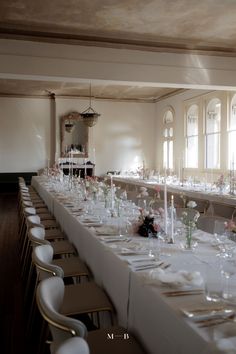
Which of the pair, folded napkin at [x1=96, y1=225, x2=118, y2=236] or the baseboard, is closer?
folded napkin at [x1=96, y1=225, x2=118, y2=236]

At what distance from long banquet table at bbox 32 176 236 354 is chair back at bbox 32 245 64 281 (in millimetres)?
421

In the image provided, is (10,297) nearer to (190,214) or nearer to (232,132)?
(190,214)

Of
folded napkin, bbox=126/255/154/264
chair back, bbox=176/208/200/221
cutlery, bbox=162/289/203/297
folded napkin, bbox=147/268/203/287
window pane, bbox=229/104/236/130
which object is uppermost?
window pane, bbox=229/104/236/130

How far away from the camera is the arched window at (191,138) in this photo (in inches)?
531

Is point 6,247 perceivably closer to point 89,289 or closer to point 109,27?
point 89,289

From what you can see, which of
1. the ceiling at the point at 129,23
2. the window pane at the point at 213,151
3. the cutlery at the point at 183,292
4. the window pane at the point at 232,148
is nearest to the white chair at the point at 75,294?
the cutlery at the point at 183,292

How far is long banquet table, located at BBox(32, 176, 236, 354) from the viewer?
1.60 meters

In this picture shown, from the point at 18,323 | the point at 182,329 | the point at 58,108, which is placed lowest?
the point at 18,323

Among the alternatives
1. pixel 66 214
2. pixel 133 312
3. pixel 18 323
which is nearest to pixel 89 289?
pixel 133 312

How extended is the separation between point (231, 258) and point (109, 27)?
5.82m

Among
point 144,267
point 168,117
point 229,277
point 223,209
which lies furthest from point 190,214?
point 168,117

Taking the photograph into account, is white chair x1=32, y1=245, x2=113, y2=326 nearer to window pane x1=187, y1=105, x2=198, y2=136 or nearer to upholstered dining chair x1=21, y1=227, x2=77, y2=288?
upholstered dining chair x1=21, y1=227, x2=77, y2=288

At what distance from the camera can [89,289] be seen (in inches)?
113

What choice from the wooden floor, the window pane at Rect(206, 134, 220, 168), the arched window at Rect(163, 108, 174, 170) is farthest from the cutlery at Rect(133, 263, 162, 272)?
the arched window at Rect(163, 108, 174, 170)
